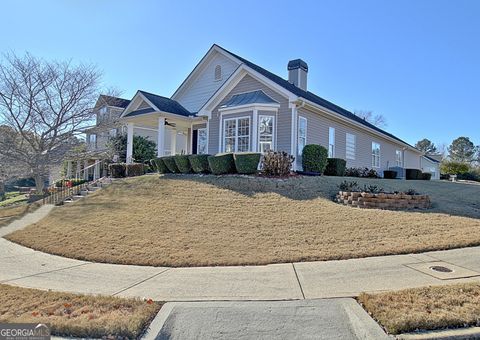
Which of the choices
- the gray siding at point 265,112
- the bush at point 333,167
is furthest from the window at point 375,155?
the gray siding at point 265,112

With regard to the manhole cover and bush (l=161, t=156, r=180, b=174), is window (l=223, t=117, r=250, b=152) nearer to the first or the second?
bush (l=161, t=156, r=180, b=174)

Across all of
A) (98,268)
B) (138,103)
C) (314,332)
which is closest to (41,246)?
(98,268)

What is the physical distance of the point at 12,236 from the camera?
386 inches

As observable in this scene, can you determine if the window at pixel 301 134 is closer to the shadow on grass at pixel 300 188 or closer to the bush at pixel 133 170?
the shadow on grass at pixel 300 188

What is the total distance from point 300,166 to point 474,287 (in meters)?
11.3

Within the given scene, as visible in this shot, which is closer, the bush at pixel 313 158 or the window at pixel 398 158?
the bush at pixel 313 158

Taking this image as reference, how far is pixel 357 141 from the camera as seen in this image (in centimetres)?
2167

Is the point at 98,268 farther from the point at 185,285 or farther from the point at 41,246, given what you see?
the point at 41,246

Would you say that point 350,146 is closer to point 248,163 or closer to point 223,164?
point 248,163

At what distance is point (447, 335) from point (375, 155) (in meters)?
22.4

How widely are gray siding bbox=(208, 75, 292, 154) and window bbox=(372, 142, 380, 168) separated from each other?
11.1 meters

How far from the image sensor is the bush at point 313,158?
50.0ft

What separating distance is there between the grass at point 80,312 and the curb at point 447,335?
293 cm

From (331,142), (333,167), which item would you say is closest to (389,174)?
(331,142)
